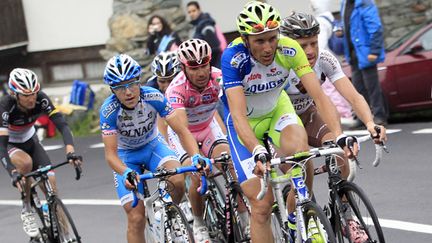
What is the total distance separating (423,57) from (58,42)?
9832mm

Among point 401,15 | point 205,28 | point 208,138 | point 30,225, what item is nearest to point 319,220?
point 208,138

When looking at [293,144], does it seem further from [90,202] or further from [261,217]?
[90,202]

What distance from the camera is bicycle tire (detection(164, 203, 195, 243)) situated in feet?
26.7

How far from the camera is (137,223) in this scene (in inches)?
340

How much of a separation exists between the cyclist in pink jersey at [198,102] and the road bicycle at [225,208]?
0.39 feet

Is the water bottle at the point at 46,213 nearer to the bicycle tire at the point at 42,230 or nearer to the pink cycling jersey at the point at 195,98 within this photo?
the bicycle tire at the point at 42,230

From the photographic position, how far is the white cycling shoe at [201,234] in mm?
9112

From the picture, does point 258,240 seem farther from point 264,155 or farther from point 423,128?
point 423,128

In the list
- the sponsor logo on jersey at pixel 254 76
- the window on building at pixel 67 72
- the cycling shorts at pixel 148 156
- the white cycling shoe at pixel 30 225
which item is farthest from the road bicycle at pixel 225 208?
the window on building at pixel 67 72

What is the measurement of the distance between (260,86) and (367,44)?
24.2ft

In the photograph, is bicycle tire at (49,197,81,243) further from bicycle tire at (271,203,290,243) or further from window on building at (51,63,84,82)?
window on building at (51,63,84,82)

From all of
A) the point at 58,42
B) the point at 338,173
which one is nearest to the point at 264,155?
the point at 338,173

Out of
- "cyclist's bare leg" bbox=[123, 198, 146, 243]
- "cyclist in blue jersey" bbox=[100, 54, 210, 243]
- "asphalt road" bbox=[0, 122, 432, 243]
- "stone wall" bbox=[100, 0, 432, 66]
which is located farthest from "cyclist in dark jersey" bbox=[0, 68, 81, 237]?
"stone wall" bbox=[100, 0, 432, 66]

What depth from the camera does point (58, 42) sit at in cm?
2239
